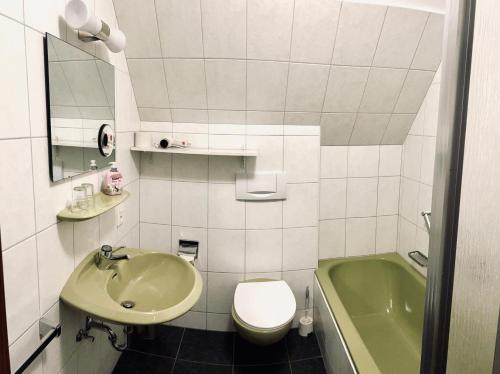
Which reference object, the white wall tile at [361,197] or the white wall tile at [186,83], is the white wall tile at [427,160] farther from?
the white wall tile at [186,83]

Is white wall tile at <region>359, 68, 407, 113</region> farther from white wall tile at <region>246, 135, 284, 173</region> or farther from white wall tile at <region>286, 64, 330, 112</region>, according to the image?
white wall tile at <region>246, 135, 284, 173</region>

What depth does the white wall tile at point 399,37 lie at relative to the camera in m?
1.67

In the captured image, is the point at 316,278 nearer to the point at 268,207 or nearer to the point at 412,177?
the point at 268,207

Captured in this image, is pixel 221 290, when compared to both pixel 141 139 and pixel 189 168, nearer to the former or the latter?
pixel 189 168

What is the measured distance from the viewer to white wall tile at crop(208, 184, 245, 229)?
209cm

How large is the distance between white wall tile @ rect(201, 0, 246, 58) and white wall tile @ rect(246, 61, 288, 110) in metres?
0.12

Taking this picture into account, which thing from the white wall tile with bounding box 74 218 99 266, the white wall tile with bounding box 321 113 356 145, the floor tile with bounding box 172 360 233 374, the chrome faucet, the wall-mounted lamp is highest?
the wall-mounted lamp

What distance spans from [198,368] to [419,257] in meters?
1.62

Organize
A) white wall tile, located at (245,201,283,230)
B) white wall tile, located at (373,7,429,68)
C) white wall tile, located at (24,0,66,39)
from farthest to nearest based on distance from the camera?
white wall tile, located at (245,201,283,230), white wall tile, located at (373,7,429,68), white wall tile, located at (24,0,66,39)

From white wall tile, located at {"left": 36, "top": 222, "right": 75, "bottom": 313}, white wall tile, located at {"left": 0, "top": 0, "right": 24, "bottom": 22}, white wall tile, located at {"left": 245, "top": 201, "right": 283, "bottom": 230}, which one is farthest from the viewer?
white wall tile, located at {"left": 245, "top": 201, "right": 283, "bottom": 230}

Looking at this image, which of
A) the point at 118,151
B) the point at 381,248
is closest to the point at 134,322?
the point at 118,151

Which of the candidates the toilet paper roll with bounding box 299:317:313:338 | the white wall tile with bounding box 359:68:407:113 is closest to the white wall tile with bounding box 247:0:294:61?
the white wall tile with bounding box 359:68:407:113

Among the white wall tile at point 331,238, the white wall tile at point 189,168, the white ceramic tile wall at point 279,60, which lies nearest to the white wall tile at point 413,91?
the white ceramic tile wall at point 279,60

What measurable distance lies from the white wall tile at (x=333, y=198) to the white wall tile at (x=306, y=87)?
591 millimetres
